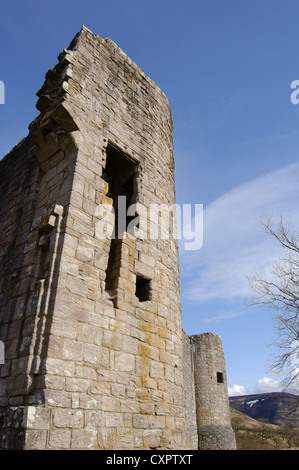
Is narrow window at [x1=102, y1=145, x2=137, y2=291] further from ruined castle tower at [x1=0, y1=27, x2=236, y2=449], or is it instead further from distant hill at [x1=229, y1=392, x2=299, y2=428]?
distant hill at [x1=229, y1=392, x2=299, y2=428]

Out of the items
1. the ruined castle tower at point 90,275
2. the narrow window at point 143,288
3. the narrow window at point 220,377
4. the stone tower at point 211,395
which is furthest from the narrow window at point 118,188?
the narrow window at point 220,377

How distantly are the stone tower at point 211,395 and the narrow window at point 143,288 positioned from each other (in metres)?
13.9

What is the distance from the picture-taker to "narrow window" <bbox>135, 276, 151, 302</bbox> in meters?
4.92

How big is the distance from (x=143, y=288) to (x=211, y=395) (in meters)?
14.3

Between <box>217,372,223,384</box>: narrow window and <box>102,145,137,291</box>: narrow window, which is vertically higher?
<box>102,145,137,291</box>: narrow window

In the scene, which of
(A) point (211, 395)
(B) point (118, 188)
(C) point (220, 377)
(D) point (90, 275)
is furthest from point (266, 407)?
(D) point (90, 275)

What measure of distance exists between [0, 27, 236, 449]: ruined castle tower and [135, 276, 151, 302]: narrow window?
2 centimetres

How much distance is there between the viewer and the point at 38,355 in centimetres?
335

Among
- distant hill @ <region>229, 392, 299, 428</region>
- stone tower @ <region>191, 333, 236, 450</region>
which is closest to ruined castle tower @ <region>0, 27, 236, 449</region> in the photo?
stone tower @ <region>191, 333, 236, 450</region>

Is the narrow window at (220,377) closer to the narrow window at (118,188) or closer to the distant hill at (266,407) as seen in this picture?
the narrow window at (118,188)

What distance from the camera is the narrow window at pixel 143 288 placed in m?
4.92
